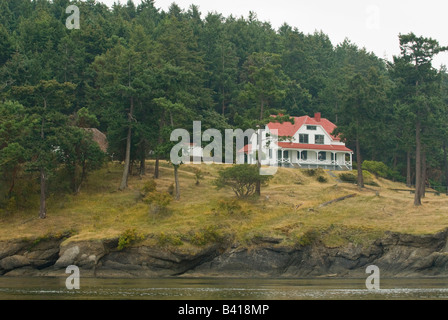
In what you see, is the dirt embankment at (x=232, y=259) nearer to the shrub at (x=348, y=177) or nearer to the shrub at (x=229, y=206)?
the shrub at (x=229, y=206)

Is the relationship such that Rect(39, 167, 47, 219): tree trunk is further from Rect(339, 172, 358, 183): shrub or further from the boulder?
Rect(339, 172, 358, 183): shrub

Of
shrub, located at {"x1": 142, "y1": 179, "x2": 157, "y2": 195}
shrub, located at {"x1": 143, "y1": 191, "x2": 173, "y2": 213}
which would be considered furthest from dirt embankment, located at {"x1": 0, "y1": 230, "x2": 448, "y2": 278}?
shrub, located at {"x1": 142, "y1": 179, "x2": 157, "y2": 195}

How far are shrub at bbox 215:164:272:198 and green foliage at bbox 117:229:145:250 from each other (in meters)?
12.6

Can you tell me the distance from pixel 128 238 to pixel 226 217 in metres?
9.44

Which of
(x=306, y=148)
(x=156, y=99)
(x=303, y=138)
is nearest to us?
(x=156, y=99)

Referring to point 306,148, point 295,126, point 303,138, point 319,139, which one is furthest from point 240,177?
point 319,139

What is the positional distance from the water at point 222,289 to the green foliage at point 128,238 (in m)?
4.04

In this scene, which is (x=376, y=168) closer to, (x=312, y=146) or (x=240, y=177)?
(x=312, y=146)

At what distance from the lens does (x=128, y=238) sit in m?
48.3

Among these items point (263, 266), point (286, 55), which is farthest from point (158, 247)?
point (286, 55)

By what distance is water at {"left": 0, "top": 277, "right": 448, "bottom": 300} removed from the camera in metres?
33.1

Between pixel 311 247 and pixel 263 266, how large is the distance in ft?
13.5

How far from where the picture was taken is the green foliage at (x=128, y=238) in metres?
48.1

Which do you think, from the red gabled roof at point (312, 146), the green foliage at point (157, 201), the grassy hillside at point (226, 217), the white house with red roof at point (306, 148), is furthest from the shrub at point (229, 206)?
the red gabled roof at point (312, 146)
